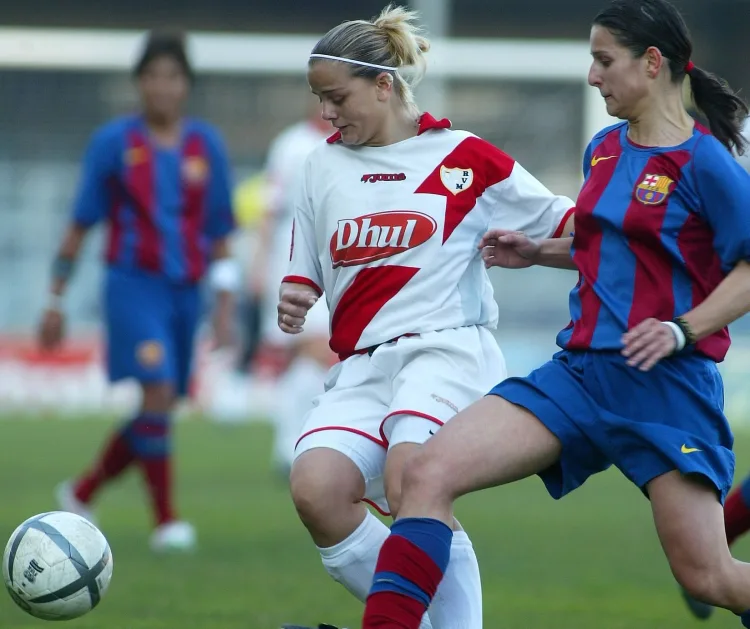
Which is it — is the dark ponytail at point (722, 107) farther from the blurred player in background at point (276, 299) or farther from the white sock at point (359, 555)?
the blurred player in background at point (276, 299)

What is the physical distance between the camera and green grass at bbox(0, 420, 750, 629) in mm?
5281

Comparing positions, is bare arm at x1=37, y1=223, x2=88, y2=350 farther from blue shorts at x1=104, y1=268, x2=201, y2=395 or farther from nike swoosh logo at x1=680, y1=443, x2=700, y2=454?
nike swoosh logo at x1=680, y1=443, x2=700, y2=454

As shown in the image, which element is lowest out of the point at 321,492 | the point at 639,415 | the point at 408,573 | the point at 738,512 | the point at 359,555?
the point at 738,512

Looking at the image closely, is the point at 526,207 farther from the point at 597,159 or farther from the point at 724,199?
the point at 724,199

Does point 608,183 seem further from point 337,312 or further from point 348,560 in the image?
point 348,560

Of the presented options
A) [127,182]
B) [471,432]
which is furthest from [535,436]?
[127,182]

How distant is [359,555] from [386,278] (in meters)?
0.81

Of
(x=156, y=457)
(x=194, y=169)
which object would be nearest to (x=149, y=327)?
(x=156, y=457)

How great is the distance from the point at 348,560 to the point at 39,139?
20.8 meters

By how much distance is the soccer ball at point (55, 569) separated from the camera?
4.34m

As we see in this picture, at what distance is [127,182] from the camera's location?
718cm

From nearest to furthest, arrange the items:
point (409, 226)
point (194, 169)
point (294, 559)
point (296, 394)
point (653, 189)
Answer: point (653, 189), point (409, 226), point (294, 559), point (194, 169), point (296, 394)

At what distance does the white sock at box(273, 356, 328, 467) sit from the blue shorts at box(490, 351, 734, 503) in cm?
536

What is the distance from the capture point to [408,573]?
11.9 feet
